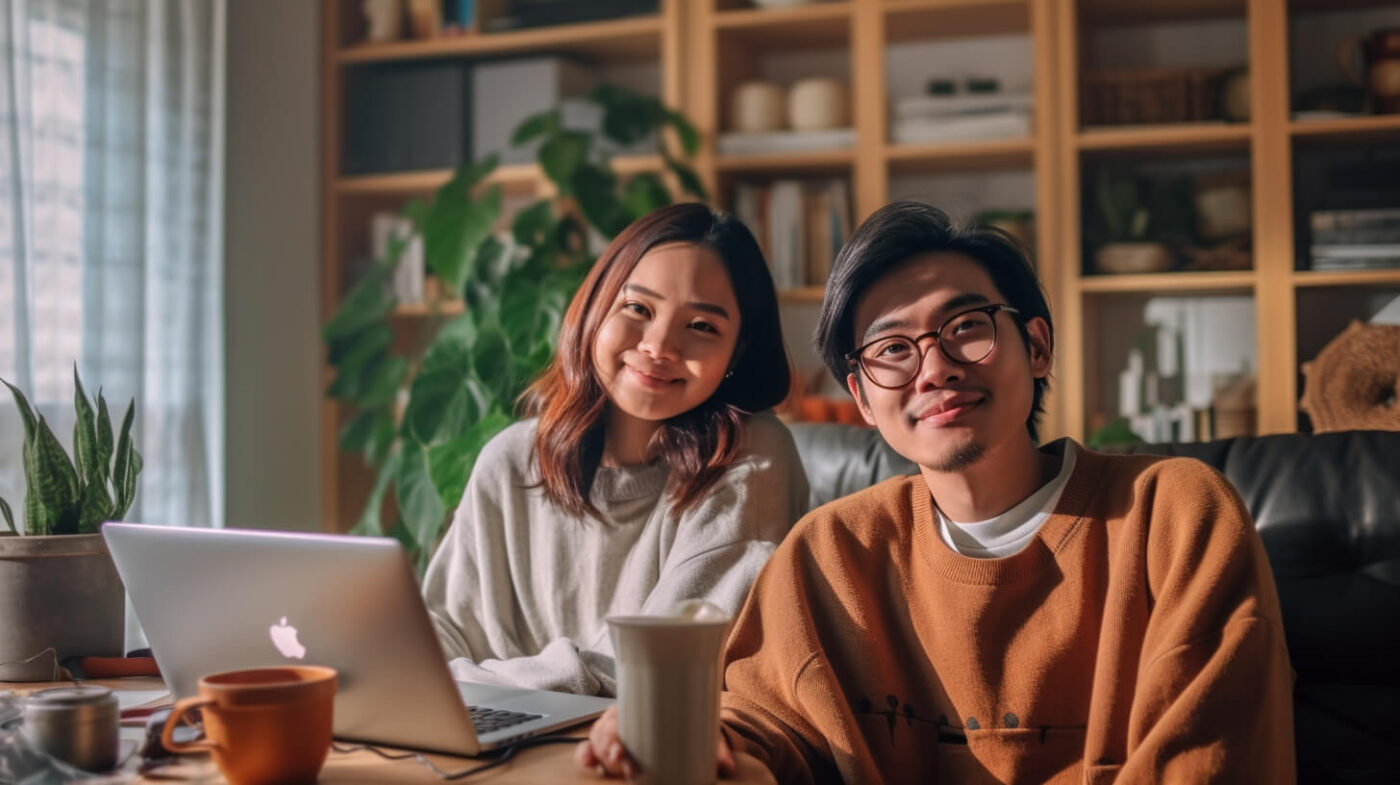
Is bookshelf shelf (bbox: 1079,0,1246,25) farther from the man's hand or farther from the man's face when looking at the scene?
the man's hand

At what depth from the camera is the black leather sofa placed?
5.20ft

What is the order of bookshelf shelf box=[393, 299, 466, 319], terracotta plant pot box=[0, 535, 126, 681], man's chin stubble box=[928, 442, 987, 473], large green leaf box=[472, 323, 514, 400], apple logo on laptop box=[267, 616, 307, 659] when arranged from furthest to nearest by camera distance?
bookshelf shelf box=[393, 299, 466, 319] → large green leaf box=[472, 323, 514, 400] → terracotta plant pot box=[0, 535, 126, 681] → man's chin stubble box=[928, 442, 987, 473] → apple logo on laptop box=[267, 616, 307, 659]

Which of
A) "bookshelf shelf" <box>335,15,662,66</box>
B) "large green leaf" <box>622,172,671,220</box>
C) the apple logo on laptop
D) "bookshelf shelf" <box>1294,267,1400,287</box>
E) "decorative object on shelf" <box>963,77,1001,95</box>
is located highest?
"bookshelf shelf" <box>335,15,662,66</box>

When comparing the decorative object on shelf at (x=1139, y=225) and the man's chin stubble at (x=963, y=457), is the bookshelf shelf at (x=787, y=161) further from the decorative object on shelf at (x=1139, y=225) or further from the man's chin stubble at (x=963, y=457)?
the man's chin stubble at (x=963, y=457)

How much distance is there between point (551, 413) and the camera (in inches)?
73.8

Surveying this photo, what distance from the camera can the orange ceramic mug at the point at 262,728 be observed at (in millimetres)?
1007

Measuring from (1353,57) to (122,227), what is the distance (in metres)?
2.97

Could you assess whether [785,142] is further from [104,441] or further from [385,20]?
[104,441]

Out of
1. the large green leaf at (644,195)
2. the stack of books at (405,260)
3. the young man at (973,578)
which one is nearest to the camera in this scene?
the young man at (973,578)

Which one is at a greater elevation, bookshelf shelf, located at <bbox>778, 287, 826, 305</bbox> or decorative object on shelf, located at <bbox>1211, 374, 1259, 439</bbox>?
bookshelf shelf, located at <bbox>778, 287, 826, 305</bbox>

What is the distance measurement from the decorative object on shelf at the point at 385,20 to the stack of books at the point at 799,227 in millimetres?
1189

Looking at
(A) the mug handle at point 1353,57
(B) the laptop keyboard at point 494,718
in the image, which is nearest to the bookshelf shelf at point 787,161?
(A) the mug handle at point 1353,57

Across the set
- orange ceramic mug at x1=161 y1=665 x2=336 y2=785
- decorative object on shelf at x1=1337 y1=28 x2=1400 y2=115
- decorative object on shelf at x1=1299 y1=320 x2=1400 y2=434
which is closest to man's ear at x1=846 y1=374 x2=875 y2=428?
orange ceramic mug at x1=161 y1=665 x2=336 y2=785

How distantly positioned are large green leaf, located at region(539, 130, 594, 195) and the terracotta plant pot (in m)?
2.02
